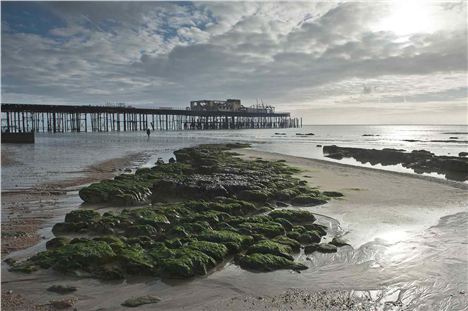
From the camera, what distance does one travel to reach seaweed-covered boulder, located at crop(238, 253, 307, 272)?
7.13m

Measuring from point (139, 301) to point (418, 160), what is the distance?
2903 cm

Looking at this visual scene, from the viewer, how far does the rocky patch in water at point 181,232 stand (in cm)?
693

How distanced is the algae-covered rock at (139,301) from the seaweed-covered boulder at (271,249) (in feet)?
8.14

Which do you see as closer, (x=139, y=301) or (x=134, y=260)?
(x=139, y=301)

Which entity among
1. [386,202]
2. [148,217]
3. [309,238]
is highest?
[148,217]

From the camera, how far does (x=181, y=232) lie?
893cm

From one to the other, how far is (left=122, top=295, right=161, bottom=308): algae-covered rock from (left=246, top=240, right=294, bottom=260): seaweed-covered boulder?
97.7 inches

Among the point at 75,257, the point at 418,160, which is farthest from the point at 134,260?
the point at 418,160

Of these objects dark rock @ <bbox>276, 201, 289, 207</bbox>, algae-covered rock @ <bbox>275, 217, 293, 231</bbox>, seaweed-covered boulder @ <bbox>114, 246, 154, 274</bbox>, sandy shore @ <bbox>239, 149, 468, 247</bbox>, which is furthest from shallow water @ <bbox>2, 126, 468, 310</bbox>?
dark rock @ <bbox>276, 201, 289, 207</bbox>

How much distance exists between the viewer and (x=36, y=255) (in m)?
7.24

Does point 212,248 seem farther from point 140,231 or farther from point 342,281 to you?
point 342,281

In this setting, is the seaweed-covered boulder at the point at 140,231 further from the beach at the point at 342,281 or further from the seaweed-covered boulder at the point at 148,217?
the beach at the point at 342,281

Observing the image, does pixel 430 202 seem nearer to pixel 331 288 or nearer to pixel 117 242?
pixel 331 288

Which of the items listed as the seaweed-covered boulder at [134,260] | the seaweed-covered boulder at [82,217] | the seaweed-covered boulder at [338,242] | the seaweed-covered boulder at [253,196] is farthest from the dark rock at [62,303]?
the seaweed-covered boulder at [253,196]
